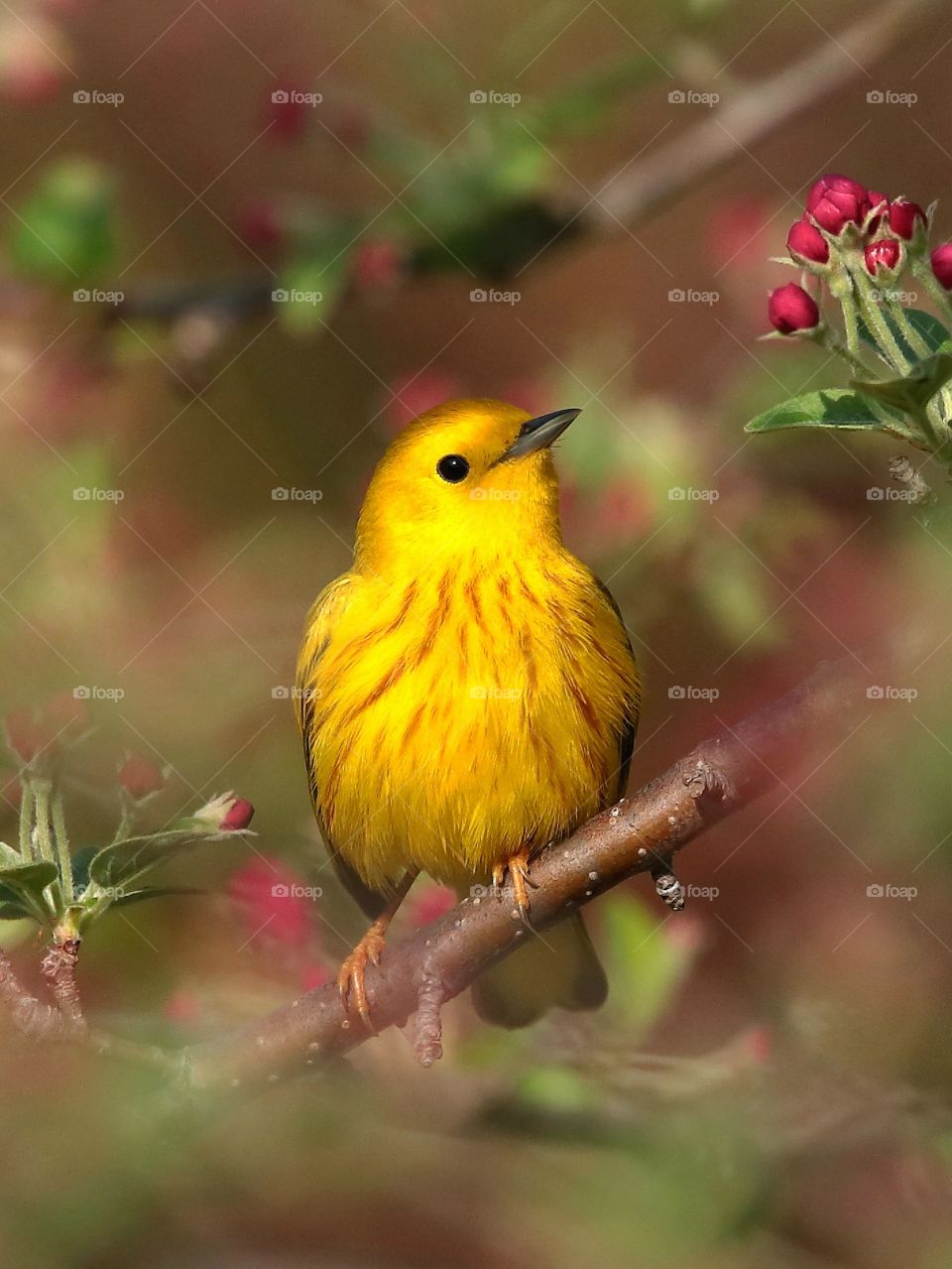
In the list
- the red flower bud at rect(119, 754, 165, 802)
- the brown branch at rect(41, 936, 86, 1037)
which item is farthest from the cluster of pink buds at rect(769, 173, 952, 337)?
the brown branch at rect(41, 936, 86, 1037)

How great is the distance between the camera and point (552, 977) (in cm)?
404

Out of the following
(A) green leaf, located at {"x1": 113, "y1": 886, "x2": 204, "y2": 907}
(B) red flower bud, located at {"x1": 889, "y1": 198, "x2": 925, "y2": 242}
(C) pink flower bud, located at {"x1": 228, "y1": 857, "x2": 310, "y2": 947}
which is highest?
(B) red flower bud, located at {"x1": 889, "y1": 198, "x2": 925, "y2": 242}

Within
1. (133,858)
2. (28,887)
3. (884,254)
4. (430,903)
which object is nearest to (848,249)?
(884,254)

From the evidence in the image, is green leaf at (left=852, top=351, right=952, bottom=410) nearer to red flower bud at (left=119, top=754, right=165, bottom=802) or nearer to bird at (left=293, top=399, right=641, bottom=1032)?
red flower bud at (left=119, top=754, right=165, bottom=802)

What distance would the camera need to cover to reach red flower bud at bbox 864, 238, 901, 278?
1712mm

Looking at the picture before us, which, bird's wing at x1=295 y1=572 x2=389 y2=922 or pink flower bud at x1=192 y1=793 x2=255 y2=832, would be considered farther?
bird's wing at x1=295 y1=572 x2=389 y2=922

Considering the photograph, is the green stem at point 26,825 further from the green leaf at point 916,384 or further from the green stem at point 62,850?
the green leaf at point 916,384

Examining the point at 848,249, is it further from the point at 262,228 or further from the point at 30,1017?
the point at 262,228

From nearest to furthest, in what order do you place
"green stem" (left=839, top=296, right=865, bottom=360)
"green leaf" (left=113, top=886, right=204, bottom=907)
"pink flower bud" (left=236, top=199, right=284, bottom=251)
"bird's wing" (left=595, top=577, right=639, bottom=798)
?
"green stem" (left=839, top=296, right=865, bottom=360), "green leaf" (left=113, top=886, right=204, bottom=907), "bird's wing" (left=595, top=577, right=639, bottom=798), "pink flower bud" (left=236, top=199, right=284, bottom=251)

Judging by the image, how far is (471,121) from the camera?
3572mm

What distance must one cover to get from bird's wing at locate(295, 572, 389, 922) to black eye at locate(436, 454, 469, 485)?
40 centimetres

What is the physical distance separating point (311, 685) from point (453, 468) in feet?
2.23

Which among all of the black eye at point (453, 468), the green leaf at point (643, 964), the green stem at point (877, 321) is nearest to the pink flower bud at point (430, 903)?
the green leaf at point (643, 964)

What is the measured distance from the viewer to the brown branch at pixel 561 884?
6.95ft
